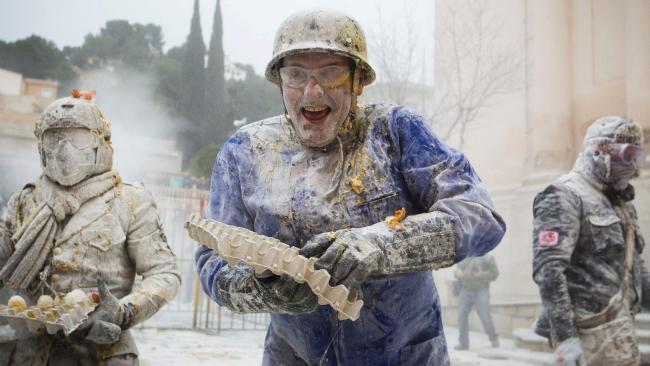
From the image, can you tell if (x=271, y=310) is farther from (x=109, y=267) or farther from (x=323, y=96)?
(x=109, y=267)

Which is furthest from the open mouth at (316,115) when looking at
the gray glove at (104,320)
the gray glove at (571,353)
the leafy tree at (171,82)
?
the leafy tree at (171,82)

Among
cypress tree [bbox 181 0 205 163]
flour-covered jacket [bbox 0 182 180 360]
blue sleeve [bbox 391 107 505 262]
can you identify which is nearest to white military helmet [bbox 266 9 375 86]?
blue sleeve [bbox 391 107 505 262]

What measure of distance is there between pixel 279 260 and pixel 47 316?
1.80 metres

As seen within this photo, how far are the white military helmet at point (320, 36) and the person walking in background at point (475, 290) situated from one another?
732 centimetres

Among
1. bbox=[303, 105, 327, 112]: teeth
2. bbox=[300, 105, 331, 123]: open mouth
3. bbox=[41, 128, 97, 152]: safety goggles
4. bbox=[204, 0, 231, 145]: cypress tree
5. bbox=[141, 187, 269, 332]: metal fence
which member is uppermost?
bbox=[204, 0, 231, 145]: cypress tree

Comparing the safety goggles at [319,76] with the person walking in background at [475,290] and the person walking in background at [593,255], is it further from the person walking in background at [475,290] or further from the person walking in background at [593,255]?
the person walking in background at [475,290]

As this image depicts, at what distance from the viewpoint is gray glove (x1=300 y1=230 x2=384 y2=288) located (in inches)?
66.7

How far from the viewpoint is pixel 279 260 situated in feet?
5.60

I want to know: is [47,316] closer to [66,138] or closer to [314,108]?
[66,138]

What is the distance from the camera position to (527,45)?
11539 millimetres

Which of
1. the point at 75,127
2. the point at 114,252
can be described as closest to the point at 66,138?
the point at 75,127

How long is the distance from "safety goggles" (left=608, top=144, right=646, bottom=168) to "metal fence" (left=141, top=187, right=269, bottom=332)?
8.16 m

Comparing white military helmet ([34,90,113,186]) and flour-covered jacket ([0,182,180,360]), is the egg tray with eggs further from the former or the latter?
white military helmet ([34,90,113,186])

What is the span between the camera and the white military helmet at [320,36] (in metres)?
2.07
